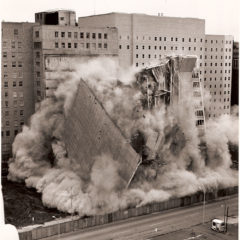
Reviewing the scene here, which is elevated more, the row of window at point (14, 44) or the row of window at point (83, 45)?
the row of window at point (14, 44)

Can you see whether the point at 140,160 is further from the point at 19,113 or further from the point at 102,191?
the point at 19,113

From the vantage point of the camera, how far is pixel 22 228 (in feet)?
22.2

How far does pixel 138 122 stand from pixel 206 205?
1903 mm

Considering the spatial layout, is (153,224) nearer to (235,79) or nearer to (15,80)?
(235,79)

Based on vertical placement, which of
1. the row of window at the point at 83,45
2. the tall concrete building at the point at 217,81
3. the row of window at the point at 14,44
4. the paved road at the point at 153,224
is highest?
the row of window at the point at 14,44

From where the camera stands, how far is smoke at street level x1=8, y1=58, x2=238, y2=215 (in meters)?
7.62

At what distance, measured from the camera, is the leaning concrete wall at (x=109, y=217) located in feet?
21.6

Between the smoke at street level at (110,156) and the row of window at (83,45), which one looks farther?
the row of window at (83,45)

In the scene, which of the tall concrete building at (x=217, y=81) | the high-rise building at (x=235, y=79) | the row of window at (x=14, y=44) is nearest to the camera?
the high-rise building at (x=235, y=79)

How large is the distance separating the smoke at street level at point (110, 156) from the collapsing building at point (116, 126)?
115 millimetres

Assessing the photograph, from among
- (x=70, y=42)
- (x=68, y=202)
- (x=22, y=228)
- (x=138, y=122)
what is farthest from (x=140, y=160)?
(x=70, y=42)

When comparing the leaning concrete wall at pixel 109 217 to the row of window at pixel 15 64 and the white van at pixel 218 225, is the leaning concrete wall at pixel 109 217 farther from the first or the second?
the row of window at pixel 15 64

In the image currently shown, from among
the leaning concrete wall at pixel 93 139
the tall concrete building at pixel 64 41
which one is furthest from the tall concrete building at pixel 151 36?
the leaning concrete wall at pixel 93 139

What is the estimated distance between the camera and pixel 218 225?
21.9ft
